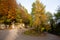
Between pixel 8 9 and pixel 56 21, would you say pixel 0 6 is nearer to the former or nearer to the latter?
pixel 8 9

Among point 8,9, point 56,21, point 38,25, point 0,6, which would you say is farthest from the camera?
point 56,21

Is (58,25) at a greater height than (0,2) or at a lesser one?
lesser

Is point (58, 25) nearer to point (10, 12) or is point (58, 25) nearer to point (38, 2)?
point (38, 2)

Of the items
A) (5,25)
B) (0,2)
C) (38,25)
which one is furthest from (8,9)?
(5,25)

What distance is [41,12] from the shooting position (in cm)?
2752

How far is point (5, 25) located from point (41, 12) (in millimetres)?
16374

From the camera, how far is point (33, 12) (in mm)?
28125

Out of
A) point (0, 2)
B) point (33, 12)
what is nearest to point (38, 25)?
point (33, 12)

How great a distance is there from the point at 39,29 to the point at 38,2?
5240 mm

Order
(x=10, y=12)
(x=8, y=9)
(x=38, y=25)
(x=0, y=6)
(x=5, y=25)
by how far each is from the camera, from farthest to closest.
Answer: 1. (x=5, y=25)
2. (x=38, y=25)
3. (x=8, y=9)
4. (x=10, y=12)
5. (x=0, y=6)

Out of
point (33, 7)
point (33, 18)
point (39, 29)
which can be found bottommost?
point (39, 29)

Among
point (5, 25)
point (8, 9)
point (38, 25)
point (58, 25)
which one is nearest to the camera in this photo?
point (8, 9)

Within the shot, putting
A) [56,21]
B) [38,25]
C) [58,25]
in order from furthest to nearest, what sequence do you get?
1. [56,21]
2. [58,25]
3. [38,25]

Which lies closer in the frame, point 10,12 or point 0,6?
point 0,6
